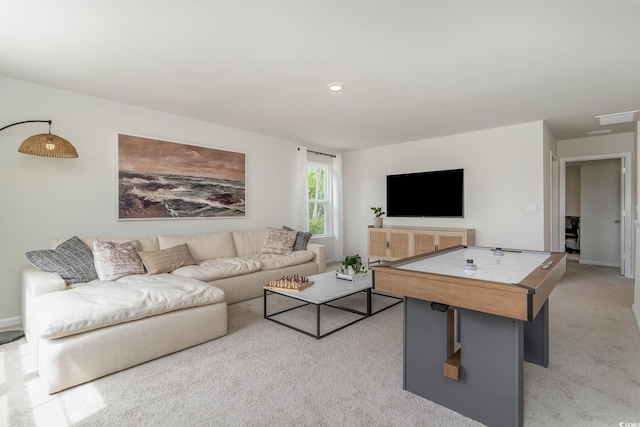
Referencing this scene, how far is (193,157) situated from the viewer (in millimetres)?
4234

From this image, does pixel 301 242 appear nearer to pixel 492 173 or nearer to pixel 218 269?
pixel 218 269

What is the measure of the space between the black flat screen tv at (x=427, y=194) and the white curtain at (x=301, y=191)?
154 cm

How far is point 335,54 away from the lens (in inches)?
95.9

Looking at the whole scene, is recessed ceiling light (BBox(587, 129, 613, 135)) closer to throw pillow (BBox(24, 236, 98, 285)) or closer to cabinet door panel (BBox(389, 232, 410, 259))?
cabinet door panel (BBox(389, 232, 410, 259))

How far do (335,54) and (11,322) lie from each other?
3.81 m

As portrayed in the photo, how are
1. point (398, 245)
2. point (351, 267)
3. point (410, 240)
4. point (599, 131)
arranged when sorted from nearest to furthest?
point (351, 267), point (599, 131), point (410, 240), point (398, 245)

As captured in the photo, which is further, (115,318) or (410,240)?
(410,240)

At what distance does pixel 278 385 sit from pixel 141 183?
9.77 feet

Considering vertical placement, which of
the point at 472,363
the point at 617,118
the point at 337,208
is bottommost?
A: the point at 472,363

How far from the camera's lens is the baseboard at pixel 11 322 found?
2936mm

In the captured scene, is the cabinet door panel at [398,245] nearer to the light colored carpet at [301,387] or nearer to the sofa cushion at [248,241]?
the sofa cushion at [248,241]

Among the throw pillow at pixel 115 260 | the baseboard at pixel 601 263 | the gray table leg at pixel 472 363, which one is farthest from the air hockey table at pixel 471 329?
the baseboard at pixel 601 263


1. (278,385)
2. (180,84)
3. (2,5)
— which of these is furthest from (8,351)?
(180,84)

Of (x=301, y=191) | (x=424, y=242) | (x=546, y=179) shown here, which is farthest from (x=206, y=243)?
(x=546, y=179)
